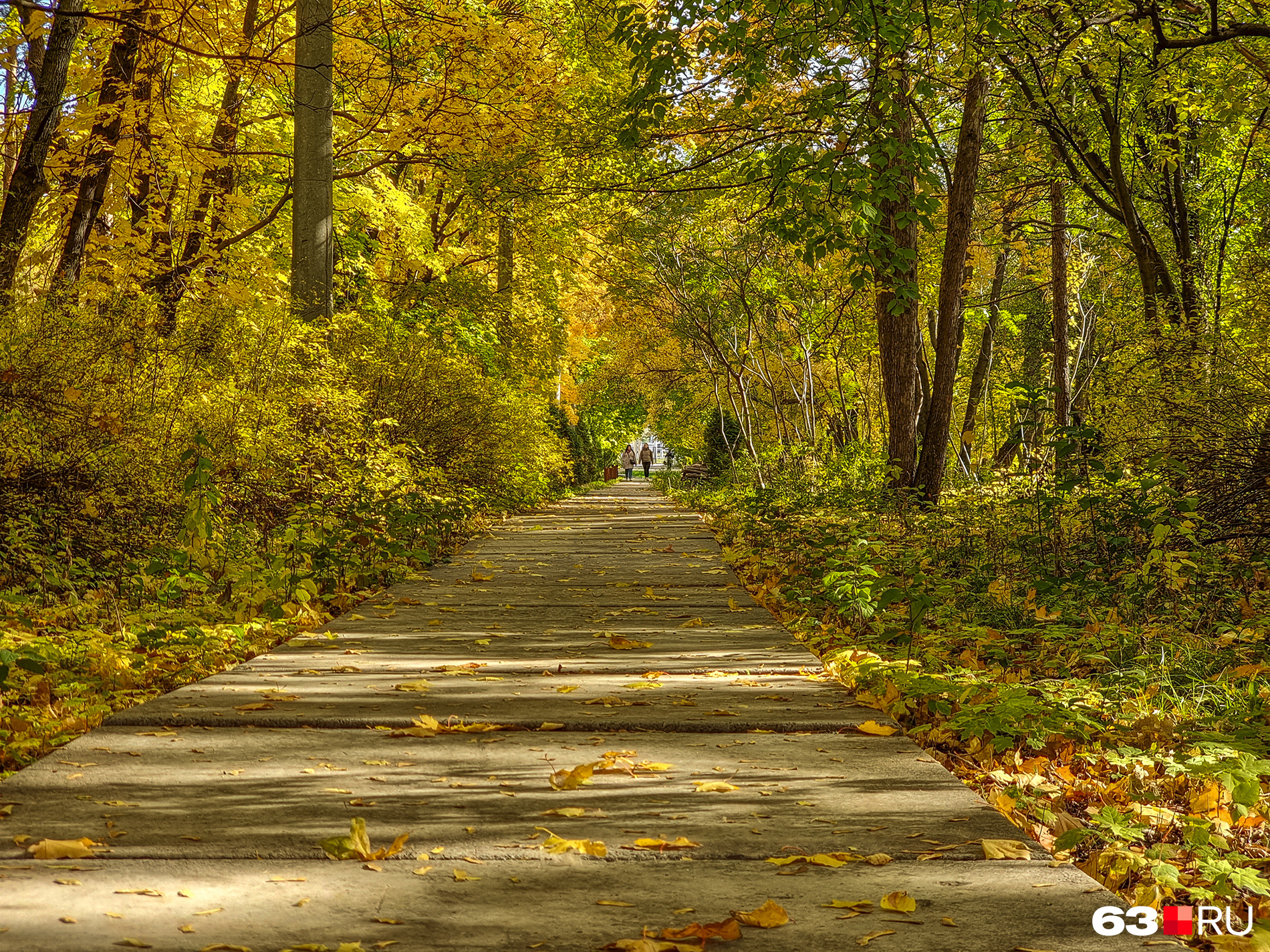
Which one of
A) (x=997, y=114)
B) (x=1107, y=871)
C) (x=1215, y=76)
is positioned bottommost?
(x=1107, y=871)

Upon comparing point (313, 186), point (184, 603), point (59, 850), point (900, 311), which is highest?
point (313, 186)

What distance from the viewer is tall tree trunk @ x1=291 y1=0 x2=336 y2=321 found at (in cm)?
998

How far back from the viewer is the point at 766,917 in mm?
2357

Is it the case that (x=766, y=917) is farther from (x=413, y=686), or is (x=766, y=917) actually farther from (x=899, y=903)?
(x=413, y=686)

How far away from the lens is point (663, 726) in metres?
4.17

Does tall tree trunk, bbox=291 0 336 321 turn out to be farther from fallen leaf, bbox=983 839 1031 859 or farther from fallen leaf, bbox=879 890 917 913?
fallen leaf, bbox=879 890 917 913

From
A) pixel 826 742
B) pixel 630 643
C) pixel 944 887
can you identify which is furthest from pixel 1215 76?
pixel 944 887

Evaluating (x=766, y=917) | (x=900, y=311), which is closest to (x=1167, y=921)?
(x=766, y=917)

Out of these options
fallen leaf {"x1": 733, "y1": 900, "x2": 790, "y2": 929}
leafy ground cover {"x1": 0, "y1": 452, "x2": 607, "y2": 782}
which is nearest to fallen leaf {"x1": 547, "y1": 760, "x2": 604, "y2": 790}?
fallen leaf {"x1": 733, "y1": 900, "x2": 790, "y2": 929}

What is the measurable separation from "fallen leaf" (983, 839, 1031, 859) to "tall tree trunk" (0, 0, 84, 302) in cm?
813

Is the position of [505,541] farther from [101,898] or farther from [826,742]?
[101,898]

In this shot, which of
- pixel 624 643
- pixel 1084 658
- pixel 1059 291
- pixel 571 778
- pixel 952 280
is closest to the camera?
pixel 571 778

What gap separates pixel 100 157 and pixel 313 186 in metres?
2.32

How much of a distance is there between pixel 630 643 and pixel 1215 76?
10.1m
